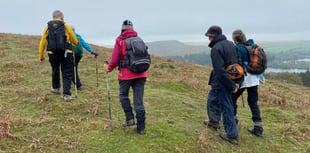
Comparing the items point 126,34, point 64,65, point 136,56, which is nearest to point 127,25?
point 126,34

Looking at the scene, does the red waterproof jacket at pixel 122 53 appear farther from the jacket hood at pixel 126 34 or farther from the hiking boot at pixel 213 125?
the hiking boot at pixel 213 125

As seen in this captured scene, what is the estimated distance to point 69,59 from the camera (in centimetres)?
936

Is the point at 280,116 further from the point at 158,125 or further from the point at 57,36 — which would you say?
the point at 57,36

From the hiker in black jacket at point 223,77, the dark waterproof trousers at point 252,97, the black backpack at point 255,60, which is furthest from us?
the dark waterproof trousers at point 252,97

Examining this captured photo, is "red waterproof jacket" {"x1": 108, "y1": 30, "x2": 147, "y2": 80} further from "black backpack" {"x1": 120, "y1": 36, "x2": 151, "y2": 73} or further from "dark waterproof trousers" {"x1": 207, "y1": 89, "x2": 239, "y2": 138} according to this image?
"dark waterproof trousers" {"x1": 207, "y1": 89, "x2": 239, "y2": 138}

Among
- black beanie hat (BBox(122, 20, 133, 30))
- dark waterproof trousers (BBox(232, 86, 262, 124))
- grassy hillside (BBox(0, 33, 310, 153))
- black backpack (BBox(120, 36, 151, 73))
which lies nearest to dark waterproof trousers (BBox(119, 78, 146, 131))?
black backpack (BBox(120, 36, 151, 73))

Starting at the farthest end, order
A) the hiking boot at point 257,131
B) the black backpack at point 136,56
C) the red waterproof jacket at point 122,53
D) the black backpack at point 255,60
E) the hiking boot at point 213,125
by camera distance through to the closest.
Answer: the hiking boot at point 257,131 < the hiking boot at point 213,125 < the black backpack at point 255,60 < the red waterproof jacket at point 122,53 < the black backpack at point 136,56

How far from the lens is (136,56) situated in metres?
6.59

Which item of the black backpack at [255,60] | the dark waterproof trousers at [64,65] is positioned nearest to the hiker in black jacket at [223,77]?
the black backpack at [255,60]

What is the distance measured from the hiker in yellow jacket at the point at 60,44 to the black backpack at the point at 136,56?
2.97 metres

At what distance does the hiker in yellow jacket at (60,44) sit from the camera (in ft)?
28.4

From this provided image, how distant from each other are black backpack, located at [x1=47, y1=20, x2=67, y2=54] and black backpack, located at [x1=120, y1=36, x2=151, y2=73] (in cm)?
294

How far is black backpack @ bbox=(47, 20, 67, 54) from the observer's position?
8.60 metres

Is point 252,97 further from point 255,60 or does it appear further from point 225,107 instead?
point 225,107
